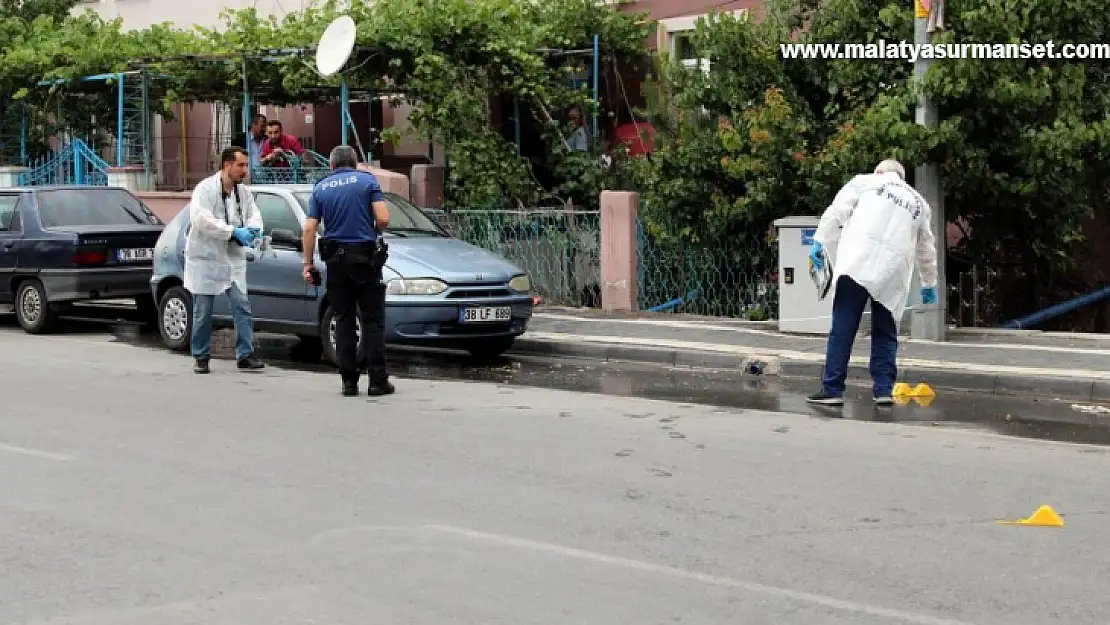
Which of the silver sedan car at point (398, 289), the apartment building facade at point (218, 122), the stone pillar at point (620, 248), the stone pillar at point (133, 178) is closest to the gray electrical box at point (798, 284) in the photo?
the stone pillar at point (620, 248)

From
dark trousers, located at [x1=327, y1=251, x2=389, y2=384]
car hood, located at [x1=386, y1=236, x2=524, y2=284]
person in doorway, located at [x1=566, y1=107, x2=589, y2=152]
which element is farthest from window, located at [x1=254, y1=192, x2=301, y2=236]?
person in doorway, located at [x1=566, y1=107, x2=589, y2=152]

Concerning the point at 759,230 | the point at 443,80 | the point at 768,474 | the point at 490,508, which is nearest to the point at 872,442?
the point at 768,474

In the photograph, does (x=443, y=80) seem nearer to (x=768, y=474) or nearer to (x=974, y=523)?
(x=768, y=474)

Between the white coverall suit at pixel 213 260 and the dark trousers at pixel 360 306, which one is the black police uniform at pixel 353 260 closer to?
the dark trousers at pixel 360 306

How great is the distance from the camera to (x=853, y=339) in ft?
34.4

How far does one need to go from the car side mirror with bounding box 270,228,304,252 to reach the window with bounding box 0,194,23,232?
14.0ft

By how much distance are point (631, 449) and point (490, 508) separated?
167cm

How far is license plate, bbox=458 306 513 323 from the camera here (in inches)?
498

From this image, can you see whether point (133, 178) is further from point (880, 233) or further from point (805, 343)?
point (880, 233)

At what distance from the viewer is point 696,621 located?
5.51 m

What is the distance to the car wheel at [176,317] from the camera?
1383 centimetres

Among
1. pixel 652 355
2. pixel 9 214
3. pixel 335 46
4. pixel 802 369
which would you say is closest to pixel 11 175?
pixel 335 46

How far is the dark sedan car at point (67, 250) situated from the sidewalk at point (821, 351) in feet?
14.1

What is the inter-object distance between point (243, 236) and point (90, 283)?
4.13 m
